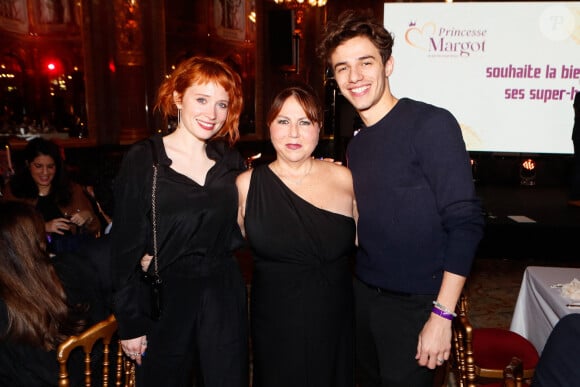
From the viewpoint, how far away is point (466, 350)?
1.51 m

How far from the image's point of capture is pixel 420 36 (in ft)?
17.6

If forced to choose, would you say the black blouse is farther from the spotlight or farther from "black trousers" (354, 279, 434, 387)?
the spotlight

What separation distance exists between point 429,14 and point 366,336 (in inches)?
177

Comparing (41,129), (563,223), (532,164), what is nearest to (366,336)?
(563,223)

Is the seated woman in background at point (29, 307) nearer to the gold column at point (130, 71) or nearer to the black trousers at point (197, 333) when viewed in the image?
the black trousers at point (197, 333)

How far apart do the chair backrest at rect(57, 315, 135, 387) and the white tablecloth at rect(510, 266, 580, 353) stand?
1.80m

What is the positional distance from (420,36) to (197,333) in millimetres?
4632

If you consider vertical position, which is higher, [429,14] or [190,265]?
[429,14]

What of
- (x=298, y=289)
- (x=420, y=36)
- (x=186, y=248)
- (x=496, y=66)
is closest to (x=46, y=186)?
(x=186, y=248)

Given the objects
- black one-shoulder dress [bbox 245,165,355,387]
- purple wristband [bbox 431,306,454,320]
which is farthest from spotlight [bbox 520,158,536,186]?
purple wristband [bbox 431,306,454,320]

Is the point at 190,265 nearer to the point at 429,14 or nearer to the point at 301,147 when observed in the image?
the point at 301,147

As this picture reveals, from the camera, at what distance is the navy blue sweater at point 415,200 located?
1.46 metres

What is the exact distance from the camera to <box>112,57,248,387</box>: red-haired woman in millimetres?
1663

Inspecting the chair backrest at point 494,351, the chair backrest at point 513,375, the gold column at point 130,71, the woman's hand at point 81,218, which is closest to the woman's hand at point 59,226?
the woman's hand at point 81,218
